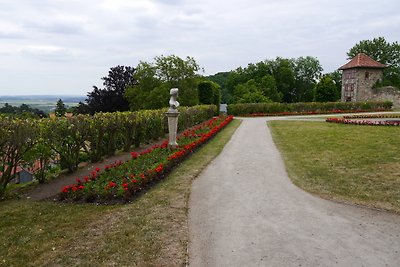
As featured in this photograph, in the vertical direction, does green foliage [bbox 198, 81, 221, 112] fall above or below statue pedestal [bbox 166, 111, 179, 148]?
above

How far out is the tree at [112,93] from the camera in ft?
120

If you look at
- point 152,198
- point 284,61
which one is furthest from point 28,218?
point 284,61

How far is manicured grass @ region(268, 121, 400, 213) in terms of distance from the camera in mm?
6251

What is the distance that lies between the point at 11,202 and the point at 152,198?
8.74 ft

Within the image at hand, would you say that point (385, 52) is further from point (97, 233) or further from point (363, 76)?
point (97, 233)

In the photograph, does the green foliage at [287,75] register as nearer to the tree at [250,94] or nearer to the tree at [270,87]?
the tree at [270,87]

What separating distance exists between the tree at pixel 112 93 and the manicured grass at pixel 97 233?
29863 mm

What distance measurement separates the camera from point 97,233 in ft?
15.0

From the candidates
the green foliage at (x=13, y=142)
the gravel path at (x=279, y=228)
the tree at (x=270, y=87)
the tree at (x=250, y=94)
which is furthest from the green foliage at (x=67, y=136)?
the tree at (x=270, y=87)

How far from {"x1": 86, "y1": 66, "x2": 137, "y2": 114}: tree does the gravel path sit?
99.1 feet

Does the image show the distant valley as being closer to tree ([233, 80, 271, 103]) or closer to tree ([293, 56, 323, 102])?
tree ([233, 80, 271, 103])

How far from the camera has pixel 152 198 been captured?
615 cm

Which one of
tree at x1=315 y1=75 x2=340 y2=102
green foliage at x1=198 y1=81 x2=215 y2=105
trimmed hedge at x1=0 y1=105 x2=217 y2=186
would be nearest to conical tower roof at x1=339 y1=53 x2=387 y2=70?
tree at x1=315 y1=75 x2=340 y2=102

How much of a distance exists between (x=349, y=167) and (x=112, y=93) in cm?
3352
